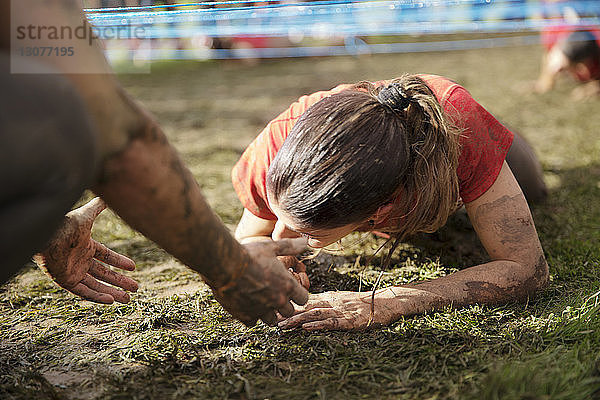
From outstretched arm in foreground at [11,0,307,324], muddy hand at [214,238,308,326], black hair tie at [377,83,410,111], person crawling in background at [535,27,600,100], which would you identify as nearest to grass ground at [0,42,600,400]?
muddy hand at [214,238,308,326]

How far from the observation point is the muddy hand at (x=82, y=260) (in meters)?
1.35

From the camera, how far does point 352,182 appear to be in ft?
3.81

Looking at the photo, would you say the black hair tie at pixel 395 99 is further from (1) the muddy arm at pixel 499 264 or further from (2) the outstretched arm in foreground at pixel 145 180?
(2) the outstretched arm in foreground at pixel 145 180

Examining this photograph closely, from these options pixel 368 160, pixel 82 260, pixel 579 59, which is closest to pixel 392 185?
pixel 368 160

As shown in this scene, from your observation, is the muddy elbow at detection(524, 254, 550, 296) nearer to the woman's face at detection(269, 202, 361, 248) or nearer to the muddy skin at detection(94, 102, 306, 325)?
the woman's face at detection(269, 202, 361, 248)

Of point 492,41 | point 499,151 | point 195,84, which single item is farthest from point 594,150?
point 492,41

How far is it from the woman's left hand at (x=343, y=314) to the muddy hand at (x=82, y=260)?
1.48 feet

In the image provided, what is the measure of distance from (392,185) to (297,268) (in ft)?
1.63

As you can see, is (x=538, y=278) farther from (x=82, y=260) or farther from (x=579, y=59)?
(x=579, y=59)

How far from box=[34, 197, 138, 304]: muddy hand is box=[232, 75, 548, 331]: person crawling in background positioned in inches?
15.8

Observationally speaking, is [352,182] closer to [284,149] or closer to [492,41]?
[284,149]

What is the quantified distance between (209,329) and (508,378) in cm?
73

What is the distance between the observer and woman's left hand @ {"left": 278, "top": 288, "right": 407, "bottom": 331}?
4.46ft

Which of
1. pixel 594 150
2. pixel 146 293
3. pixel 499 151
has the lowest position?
pixel 146 293
